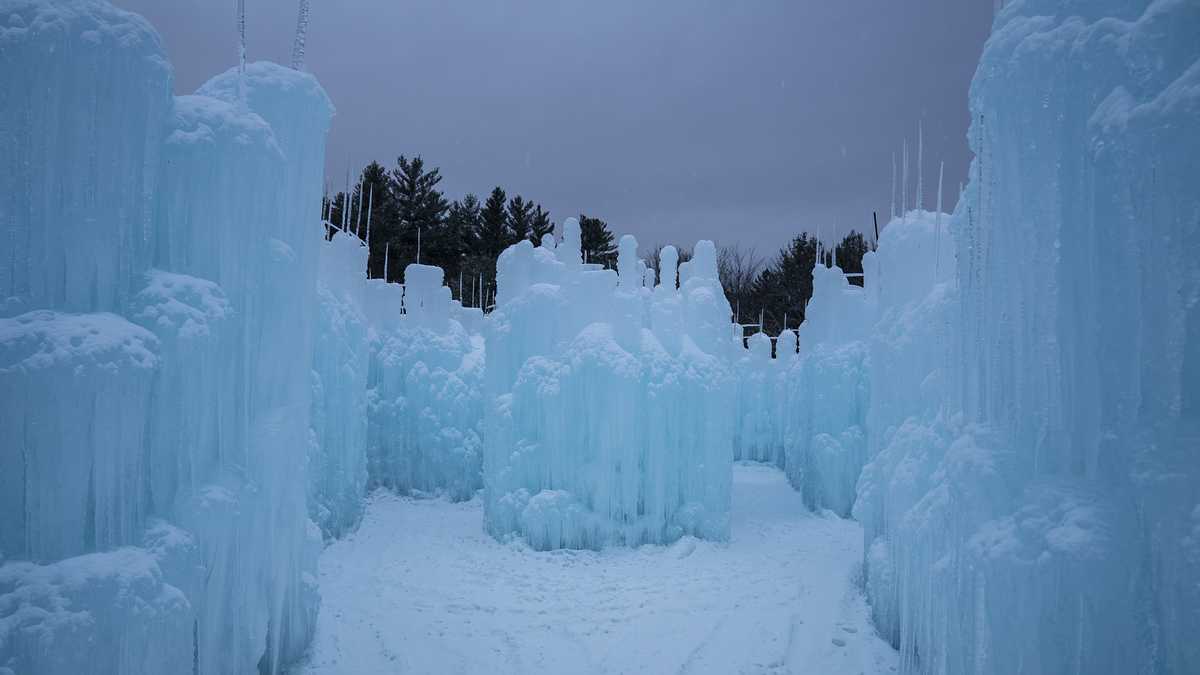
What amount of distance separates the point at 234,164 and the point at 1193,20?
5203 millimetres

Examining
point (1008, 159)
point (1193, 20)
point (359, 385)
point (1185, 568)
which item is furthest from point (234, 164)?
point (359, 385)

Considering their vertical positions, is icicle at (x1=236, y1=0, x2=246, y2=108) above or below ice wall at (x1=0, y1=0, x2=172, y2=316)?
above

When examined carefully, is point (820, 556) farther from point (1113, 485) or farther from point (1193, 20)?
point (1193, 20)

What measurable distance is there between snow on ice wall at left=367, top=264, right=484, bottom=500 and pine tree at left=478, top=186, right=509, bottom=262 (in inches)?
553

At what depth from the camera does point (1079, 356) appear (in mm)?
3049

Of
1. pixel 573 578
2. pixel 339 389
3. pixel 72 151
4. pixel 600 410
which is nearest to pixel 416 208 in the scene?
pixel 339 389

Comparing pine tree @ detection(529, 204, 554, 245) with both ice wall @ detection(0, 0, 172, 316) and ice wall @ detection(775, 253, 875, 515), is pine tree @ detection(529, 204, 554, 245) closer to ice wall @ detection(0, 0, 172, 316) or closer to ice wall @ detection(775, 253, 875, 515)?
ice wall @ detection(775, 253, 875, 515)

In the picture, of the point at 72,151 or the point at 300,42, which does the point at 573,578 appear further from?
the point at 72,151

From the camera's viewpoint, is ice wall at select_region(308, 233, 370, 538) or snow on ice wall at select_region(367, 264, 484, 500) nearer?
ice wall at select_region(308, 233, 370, 538)

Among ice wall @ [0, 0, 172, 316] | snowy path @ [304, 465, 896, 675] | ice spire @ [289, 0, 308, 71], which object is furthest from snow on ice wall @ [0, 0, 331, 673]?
snowy path @ [304, 465, 896, 675]

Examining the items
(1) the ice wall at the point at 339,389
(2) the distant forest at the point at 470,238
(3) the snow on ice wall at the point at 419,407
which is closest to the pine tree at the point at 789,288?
(2) the distant forest at the point at 470,238

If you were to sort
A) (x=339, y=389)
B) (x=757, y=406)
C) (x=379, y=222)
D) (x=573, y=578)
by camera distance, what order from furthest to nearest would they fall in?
(x=379, y=222), (x=757, y=406), (x=339, y=389), (x=573, y=578)

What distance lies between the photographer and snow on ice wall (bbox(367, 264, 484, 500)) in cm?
1315

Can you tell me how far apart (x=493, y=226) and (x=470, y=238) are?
110 centimetres
